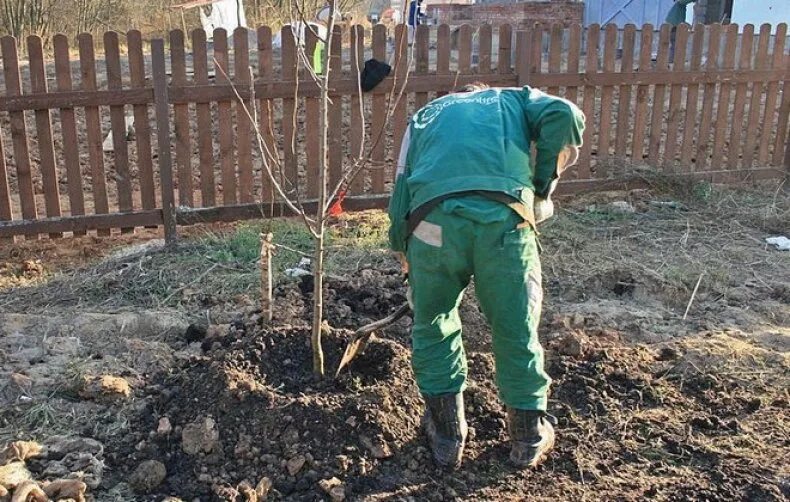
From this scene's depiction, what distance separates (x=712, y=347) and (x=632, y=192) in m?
3.55

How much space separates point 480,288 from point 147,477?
144cm

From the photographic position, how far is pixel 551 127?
308cm

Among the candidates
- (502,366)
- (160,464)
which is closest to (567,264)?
(502,366)

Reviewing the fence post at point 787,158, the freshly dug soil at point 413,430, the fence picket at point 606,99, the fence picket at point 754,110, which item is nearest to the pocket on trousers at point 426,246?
the freshly dug soil at point 413,430

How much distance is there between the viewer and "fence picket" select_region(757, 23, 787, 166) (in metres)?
7.85

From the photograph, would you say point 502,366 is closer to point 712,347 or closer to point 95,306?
point 712,347

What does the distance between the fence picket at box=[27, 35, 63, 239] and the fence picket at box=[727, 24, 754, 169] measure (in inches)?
238

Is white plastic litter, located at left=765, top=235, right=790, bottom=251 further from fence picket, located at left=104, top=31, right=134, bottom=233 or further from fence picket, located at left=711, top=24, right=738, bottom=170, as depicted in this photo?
fence picket, located at left=104, top=31, right=134, bottom=233

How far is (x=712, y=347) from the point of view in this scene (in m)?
4.45

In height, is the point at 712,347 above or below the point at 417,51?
below

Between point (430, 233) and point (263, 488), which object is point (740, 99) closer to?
point (430, 233)

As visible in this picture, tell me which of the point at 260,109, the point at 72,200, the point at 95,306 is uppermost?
the point at 260,109

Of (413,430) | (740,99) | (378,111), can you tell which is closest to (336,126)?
(378,111)

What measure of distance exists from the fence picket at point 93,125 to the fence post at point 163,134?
43cm
